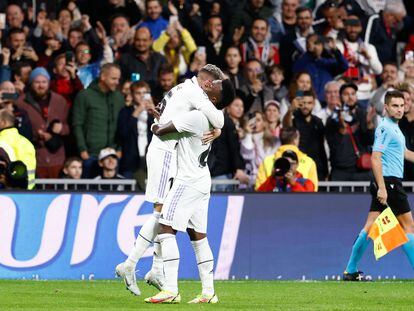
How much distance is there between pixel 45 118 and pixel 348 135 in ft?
16.6

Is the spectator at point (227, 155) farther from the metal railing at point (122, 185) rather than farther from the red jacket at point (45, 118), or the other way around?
the red jacket at point (45, 118)

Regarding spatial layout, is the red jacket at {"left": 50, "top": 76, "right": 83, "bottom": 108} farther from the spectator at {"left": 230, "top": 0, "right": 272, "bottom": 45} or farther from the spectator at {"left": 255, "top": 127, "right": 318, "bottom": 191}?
the spectator at {"left": 255, "top": 127, "right": 318, "bottom": 191}

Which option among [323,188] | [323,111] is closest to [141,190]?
[323,188]

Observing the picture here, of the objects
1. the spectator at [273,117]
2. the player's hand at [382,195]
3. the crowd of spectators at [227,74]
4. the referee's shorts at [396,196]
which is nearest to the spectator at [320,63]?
the crowd of spectators at [227,74]

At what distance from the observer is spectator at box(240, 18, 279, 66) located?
22891mm

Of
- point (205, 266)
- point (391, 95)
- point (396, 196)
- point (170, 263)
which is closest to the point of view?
point (170, 263)

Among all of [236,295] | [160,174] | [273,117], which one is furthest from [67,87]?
[236,295]

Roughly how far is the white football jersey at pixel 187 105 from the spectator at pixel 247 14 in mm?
9406

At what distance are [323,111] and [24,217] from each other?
623 centimetres

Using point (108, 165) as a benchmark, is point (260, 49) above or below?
above

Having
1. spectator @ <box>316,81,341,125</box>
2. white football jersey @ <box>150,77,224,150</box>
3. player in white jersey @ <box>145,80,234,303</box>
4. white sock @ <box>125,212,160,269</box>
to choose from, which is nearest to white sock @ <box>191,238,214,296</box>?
player in white jersey @ <box>145,80,234,303</box>

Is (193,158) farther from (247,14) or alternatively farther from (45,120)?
(247,14)

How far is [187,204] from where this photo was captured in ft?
44.2

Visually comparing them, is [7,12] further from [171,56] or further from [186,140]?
[186,140]
